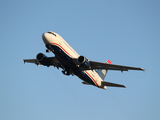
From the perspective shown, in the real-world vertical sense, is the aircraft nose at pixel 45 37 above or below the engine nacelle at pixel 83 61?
above

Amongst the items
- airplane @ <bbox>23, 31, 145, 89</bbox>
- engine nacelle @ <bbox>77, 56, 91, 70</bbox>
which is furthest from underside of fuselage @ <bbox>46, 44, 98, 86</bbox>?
engine nacelle @ <bbox>77, 56, 91, 70</bbox>

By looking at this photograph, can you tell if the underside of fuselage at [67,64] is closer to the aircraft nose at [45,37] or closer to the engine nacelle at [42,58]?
the aircraft nose at [45,37]

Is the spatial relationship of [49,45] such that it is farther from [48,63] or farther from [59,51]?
[48,63]

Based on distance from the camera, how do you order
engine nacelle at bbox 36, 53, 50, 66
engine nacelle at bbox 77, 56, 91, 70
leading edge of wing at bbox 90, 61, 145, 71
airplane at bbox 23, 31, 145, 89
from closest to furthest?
airplane at bbox 23, 31, 145, 89 < engine nacelle at bbox 77, 56, 91, 70 < leading edge of wing at bbox 90, 61, 145, 71 < engine nacelle at bbox 36, 53, 50, 66

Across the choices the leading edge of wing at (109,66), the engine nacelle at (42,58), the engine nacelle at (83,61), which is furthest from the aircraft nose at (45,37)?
the leading edge of wing at (109,66)

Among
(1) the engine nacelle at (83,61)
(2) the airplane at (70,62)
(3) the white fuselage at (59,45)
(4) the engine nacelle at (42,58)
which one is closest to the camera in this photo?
(3) the white fuselage at (59,45)

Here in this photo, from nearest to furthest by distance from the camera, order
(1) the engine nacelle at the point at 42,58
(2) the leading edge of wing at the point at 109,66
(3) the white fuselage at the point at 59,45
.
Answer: (3) the white fuselage at the point at 59,45, (2) the leading edge of wing at the point at 109,66, (1) the engine nacelle at the point at 42,58

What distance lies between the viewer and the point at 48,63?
3891cm

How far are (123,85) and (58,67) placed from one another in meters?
11.8

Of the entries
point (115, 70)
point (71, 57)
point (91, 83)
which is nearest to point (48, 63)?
point (71, 57)

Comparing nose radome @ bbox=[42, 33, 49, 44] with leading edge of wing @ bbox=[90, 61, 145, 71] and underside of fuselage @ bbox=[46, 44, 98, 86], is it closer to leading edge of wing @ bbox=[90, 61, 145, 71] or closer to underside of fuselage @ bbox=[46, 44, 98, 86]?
underside of fuselage @ bbox=[46, 44, 98, 86]

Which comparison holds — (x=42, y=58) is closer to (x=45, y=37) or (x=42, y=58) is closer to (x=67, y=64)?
(x=67, y=64)

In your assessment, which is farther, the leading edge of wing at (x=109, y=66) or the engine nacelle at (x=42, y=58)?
the engine nacelle at (x=42, y=58)

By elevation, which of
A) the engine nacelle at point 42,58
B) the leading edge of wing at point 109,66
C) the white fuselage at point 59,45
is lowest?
the leading edge of wing at point 109,66
